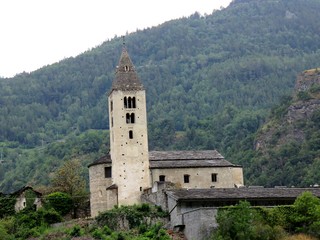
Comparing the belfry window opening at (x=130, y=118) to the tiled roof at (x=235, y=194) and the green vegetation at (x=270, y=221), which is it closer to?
the tiled roof at (x=235, y=194)

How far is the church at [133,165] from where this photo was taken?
8969cm

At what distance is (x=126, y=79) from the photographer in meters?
93.1

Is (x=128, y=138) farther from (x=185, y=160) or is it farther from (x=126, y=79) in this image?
(x=185, y=160)

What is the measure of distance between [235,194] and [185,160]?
1501 centimetres

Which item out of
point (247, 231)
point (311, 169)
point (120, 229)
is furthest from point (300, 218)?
point (311, 169)

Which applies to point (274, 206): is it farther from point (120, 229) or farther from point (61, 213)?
point (61, 213)

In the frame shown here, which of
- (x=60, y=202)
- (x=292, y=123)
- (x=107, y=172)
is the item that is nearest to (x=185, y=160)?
(x=107, y=172)

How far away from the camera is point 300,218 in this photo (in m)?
75.2

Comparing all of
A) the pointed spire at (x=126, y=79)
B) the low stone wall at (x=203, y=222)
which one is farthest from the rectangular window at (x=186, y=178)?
the low stone wall at (x=203, y=222)

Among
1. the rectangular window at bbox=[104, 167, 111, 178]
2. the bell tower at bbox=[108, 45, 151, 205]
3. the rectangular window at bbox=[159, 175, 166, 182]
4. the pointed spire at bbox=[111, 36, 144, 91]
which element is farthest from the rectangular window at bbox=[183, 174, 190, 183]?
the pointed spire at bbox=[111, 36, 144, 91]

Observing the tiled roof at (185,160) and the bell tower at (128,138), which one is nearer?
the bell tower at (128,138)

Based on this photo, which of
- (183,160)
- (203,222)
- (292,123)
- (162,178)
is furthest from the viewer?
(292,123)

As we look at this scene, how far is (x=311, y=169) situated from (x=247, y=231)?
2976 inches

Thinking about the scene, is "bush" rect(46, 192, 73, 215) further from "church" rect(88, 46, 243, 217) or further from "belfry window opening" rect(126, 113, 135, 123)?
"belfry window opening" rect(126, 113, 135, 123)
